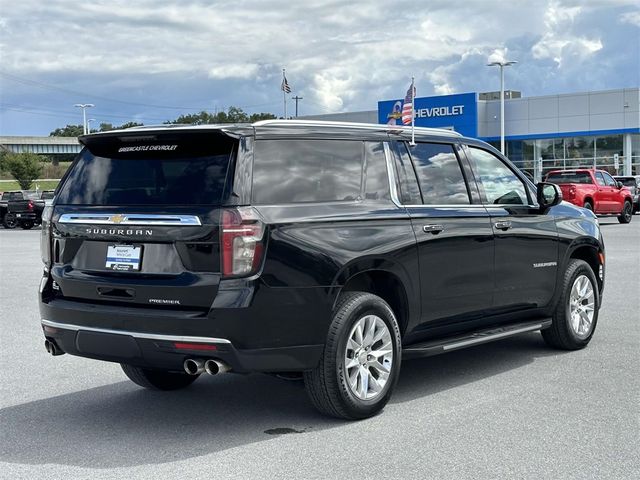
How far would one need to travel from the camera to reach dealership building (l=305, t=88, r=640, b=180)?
6072 cm

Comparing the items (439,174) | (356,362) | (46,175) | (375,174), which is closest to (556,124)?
(439,174)

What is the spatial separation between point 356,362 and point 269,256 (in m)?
1.01

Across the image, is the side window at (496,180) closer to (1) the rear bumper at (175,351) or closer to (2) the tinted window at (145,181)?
(1) the rear bumper at (175,351)

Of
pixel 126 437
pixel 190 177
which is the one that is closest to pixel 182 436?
pixel 126 437

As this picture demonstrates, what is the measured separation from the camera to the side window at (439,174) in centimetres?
674

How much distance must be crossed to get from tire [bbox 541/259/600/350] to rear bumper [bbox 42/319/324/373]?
3.23 metres

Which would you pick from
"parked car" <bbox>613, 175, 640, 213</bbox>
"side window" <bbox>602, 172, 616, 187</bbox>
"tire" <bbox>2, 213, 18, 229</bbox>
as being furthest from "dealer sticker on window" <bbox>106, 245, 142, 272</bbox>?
"tire" <bbox>2, 213, 18, 229</bbox>

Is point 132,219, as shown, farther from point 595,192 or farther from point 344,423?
point 595,192

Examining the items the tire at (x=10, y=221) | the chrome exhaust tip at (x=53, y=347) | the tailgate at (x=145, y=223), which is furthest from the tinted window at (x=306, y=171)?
the tire at (x=10, y=221)

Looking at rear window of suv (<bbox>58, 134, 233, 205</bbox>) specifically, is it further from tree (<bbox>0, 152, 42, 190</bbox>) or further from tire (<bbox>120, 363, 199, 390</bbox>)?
tree (<bbox>0, 152, 42, 190</bbox>)

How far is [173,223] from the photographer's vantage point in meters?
5.45

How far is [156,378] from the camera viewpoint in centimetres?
686

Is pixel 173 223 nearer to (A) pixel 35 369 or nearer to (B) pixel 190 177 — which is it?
Answer: (B) pixel 190 177

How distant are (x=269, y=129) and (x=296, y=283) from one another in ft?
3.37
